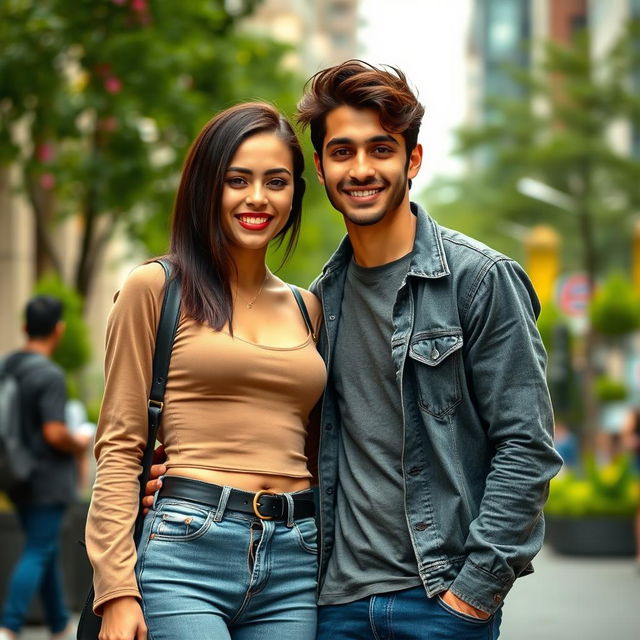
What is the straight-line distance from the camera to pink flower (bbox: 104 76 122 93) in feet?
41.5

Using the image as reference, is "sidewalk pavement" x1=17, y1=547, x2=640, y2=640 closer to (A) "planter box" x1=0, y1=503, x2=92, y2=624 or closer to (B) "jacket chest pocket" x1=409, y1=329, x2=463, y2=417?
(A) "planter box" x1=0, y1=503, x2=92, y2=624

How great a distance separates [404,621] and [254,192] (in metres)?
1.26

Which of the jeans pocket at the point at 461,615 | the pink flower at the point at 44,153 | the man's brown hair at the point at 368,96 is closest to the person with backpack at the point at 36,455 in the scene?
the man's brown hair at the point at 368,96

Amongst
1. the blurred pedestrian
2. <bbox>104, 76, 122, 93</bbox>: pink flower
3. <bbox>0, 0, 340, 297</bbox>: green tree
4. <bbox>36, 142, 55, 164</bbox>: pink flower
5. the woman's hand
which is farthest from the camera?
the blurred pedestrian

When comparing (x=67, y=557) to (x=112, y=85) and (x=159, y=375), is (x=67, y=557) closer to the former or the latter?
(x=112, y=85)

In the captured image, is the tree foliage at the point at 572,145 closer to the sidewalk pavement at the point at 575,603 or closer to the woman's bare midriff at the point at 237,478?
the sidewalk pavement at the point at 575,603

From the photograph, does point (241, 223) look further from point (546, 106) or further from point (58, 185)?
point (546, 106)

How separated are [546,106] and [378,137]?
2919 centimetres

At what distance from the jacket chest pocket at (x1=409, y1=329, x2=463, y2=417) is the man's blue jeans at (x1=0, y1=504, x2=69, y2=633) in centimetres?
485

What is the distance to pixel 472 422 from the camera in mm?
3756

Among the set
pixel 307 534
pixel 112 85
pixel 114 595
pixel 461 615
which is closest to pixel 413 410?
pixel 307 534

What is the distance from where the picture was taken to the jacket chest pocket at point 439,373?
3746 mm

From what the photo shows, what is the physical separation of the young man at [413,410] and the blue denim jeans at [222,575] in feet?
0.37

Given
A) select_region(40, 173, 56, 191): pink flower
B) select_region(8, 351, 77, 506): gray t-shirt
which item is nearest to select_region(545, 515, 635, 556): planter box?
select_region(40, 173, 56, 191): pink flower
